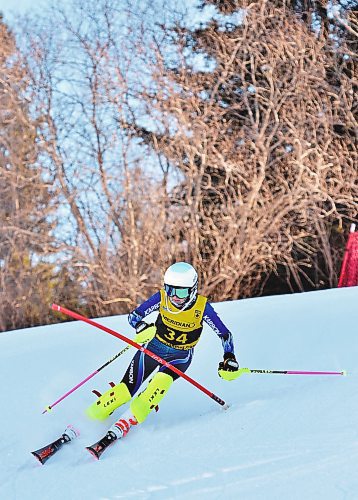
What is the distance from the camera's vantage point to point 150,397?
3307 millimetres

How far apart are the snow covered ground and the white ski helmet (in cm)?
67

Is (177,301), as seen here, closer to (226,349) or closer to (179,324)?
(179,324)

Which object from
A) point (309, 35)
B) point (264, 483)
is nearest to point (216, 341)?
point (264, 483)

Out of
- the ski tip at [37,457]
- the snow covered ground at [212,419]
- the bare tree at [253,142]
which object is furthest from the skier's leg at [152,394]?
the bare tree at [253,142]

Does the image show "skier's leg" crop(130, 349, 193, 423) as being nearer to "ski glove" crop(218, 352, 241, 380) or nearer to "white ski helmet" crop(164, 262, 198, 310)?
"ski glove" crop(218, 352, 241, 380)

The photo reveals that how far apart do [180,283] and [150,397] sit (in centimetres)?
64

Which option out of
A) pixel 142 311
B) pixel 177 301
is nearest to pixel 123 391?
pixel 142 311

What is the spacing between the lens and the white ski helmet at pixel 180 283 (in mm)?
3412

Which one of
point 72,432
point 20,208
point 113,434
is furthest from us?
point 20,208

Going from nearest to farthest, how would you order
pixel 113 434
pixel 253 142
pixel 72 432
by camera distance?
pixel 113 434, pixel 72 432, pixel 253 142

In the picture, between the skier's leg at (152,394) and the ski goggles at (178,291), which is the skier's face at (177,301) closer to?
the ski goggles at (178,291)

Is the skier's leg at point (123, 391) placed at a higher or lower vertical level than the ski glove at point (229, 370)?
lower

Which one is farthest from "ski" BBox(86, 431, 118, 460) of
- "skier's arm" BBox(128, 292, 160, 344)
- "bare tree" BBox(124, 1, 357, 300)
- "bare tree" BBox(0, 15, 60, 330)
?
"bare tree" BBox(0, 15, 60, 330)

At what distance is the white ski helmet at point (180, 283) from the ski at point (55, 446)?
0.90m
